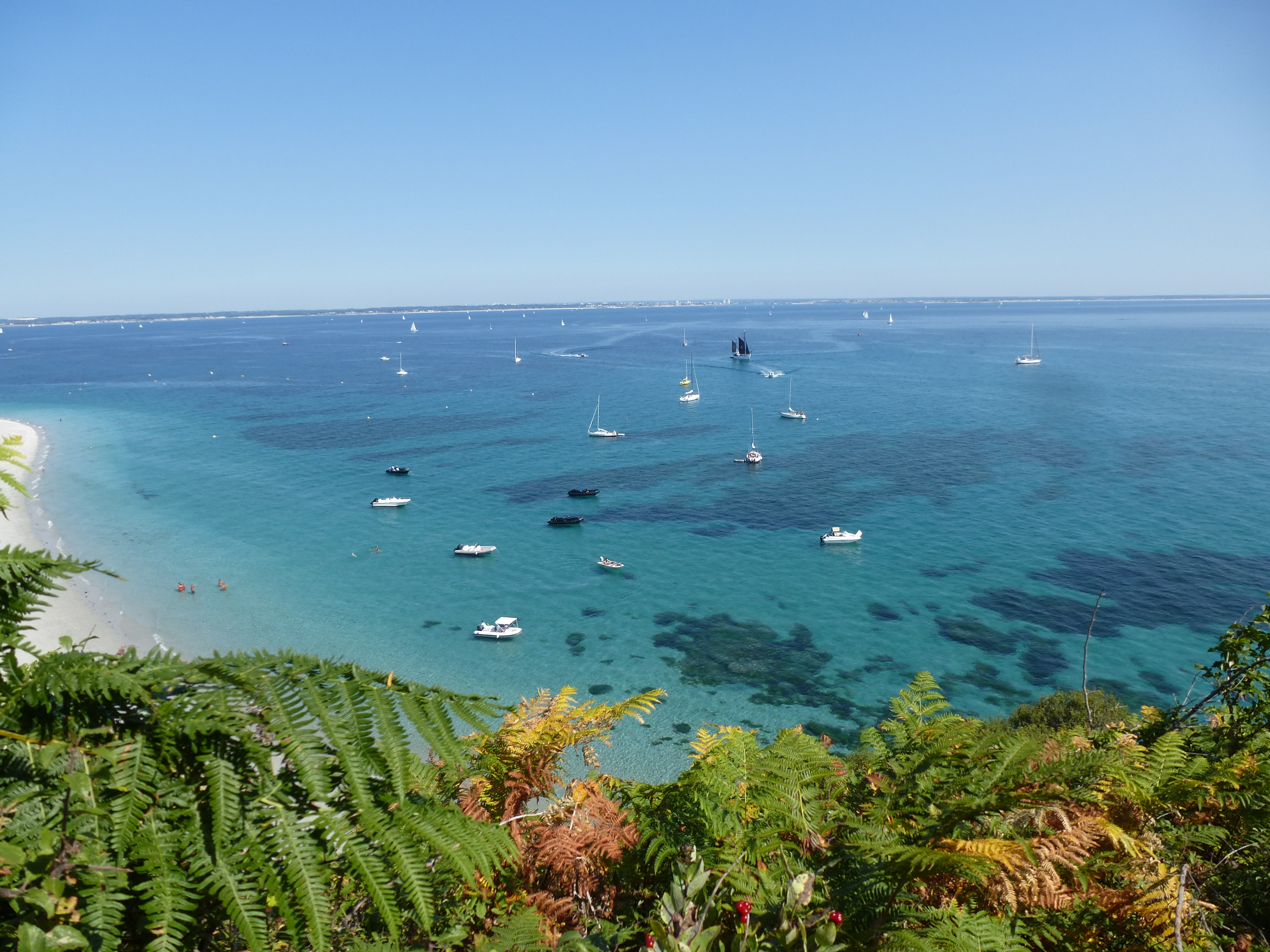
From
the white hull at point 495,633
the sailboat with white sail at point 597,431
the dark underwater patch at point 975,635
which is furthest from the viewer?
the sailboat with white sail at point 597,431

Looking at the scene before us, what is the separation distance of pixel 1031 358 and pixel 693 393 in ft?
261

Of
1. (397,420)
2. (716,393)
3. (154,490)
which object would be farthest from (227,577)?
(716,393)

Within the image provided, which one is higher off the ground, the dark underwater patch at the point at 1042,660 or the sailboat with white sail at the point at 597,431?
the sailboat with white sail at the point at 597,431

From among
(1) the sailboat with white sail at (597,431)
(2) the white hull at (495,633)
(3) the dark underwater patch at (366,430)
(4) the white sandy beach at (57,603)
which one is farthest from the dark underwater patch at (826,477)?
(4) the white sandy beach at (57,603)

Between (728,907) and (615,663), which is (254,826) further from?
(615,663)

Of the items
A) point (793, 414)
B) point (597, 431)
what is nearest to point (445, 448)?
point (597, 431)

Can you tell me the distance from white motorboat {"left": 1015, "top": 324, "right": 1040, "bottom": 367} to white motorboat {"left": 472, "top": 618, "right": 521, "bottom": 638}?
126 meters

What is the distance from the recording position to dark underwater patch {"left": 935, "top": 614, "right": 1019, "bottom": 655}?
3119 centimetres

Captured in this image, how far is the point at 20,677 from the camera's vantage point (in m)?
3.02

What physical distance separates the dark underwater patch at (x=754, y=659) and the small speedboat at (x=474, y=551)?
12787 mm

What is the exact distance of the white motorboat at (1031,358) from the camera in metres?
127

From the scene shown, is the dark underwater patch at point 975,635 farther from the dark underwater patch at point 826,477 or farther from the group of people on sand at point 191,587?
the group of people on sand at point 191,587

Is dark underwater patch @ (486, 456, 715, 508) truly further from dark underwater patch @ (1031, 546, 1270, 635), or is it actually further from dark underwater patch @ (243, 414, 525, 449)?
dark underwater patch @ (1031, 546, 1270, 635)

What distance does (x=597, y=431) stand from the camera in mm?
73250
